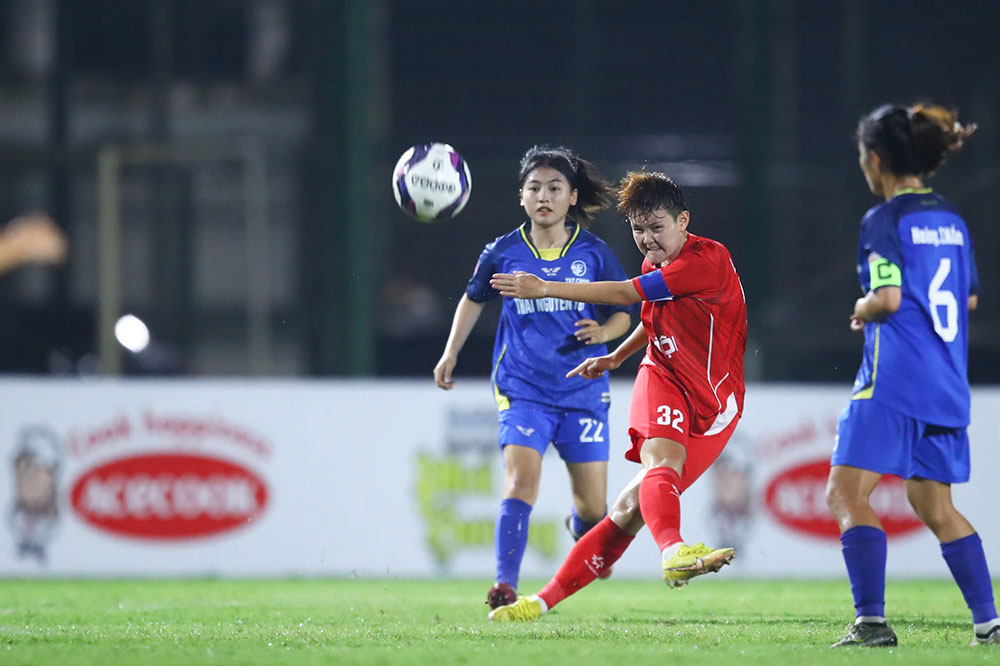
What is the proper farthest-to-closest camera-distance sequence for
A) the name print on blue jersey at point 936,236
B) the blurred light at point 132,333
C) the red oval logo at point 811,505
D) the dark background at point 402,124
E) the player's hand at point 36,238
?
the dark background at point 402,124
the player's hand at point 36,238
the blurred light at point 132,333
the red oval logo at point 811,505
the name print on blue jersey at point 936,236

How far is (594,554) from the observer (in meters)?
5.75

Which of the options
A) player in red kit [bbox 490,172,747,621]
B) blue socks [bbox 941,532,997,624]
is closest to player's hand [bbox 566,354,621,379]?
player in red kit [bbox 490,172,747,621]

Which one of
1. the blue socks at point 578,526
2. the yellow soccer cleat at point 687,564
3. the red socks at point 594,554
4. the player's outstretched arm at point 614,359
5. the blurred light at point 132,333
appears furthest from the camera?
the blurred light at point 132,333

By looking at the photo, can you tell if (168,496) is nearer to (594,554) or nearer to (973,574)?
(594,554)

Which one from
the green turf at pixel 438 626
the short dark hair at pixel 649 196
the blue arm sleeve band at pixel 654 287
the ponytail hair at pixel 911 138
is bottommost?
the green turf at pixel 438 626

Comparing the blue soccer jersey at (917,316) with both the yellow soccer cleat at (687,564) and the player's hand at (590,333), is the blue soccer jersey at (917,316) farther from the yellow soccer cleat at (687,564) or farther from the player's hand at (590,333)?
the player's hand at (590,333)

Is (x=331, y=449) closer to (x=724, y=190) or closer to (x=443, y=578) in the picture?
(x=443, y=578)

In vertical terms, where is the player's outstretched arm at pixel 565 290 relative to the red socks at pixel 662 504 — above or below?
above

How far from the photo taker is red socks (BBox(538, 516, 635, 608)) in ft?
18.9

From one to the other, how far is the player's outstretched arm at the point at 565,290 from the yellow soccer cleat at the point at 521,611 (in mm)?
1367

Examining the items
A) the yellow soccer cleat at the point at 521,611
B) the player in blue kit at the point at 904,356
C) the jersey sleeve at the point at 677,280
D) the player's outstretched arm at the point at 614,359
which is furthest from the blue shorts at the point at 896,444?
the yellow soccer cleat at the point at 521,611

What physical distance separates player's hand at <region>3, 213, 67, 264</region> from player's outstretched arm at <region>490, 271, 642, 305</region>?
36.4 feet

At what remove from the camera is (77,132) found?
19.6m

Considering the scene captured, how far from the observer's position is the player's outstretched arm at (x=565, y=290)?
545 cm
